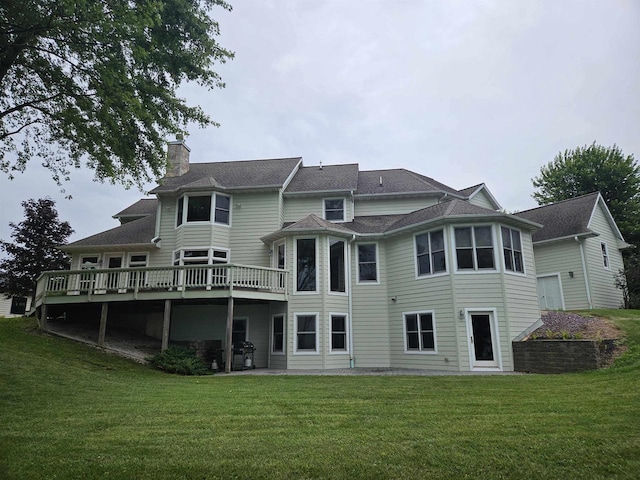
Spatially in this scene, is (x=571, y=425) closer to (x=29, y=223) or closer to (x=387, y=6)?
(x=387, y=6)

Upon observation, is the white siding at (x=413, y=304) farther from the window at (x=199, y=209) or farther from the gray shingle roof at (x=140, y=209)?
the gray shingle roof at (x=140, y=209)

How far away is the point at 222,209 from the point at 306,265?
477 cm

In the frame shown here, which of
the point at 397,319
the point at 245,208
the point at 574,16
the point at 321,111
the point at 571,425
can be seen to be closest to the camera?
the point at 571,425

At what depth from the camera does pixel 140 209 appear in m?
21.7

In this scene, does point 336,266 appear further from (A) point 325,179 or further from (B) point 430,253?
(A) point 325,179

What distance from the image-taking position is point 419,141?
31078mm

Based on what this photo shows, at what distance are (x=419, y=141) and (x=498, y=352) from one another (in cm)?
2132

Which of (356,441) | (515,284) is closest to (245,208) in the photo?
(515,284)

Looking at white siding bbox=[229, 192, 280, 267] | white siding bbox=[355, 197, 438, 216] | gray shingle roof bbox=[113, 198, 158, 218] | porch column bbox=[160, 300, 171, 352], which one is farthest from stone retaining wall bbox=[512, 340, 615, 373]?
gray shingle roof bbox=[113, 198, 158, 218]

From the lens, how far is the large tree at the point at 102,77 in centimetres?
805

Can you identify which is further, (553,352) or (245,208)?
(245,208)

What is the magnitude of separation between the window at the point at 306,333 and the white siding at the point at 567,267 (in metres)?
11.5

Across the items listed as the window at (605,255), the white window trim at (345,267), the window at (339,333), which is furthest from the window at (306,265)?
the window at (605,255)

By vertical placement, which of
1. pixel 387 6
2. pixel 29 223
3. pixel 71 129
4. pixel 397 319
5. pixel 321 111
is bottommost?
pixel 397 319
